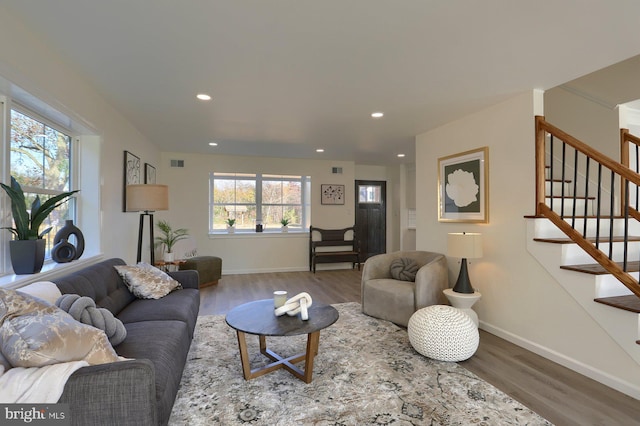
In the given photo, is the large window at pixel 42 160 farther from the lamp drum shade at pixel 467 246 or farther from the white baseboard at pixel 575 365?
the white baseboard at pixel 575 365

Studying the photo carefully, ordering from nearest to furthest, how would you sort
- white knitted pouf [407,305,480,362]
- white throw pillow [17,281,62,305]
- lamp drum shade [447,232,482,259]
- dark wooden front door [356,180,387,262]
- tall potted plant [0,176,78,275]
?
white throw pillow [17,281,62,305] → tall potted plant [0,176,78,275] → white knitted pouf [407,305,480,362] → lamp drum shade [447,232,482,259] → dark wooden front door [356,180,387,262]

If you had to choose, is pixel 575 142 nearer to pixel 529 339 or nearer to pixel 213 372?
pixel 529 339

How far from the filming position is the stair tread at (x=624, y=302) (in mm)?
2150

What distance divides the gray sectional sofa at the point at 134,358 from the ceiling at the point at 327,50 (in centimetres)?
162

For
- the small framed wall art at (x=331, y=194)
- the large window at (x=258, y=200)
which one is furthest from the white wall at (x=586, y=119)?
the large window at (x=258, y=200)

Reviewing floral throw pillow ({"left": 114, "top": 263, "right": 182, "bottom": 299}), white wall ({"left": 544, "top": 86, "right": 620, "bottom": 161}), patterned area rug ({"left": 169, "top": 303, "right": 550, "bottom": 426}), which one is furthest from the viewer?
white wall ({"left": 544, "top": 86, "right": 620, "bottom": 161})

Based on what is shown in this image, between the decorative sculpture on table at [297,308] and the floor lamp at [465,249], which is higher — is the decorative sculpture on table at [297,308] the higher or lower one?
the lower one

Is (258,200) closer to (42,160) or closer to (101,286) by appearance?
(42,160)

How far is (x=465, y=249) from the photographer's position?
3.14 m

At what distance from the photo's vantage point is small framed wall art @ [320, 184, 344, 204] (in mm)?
6810

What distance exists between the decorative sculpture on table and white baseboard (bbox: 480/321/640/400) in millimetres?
2108

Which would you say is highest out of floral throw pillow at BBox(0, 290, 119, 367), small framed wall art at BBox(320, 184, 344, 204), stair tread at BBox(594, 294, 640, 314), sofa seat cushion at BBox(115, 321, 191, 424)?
small framed wall art at BBox(320, 184, 344, 204)

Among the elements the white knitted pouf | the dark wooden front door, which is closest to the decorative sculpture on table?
the white knitted pouf

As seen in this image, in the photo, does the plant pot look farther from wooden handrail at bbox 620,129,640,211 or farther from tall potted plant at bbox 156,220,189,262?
wooden handrail at bbox 620,129,640,211
